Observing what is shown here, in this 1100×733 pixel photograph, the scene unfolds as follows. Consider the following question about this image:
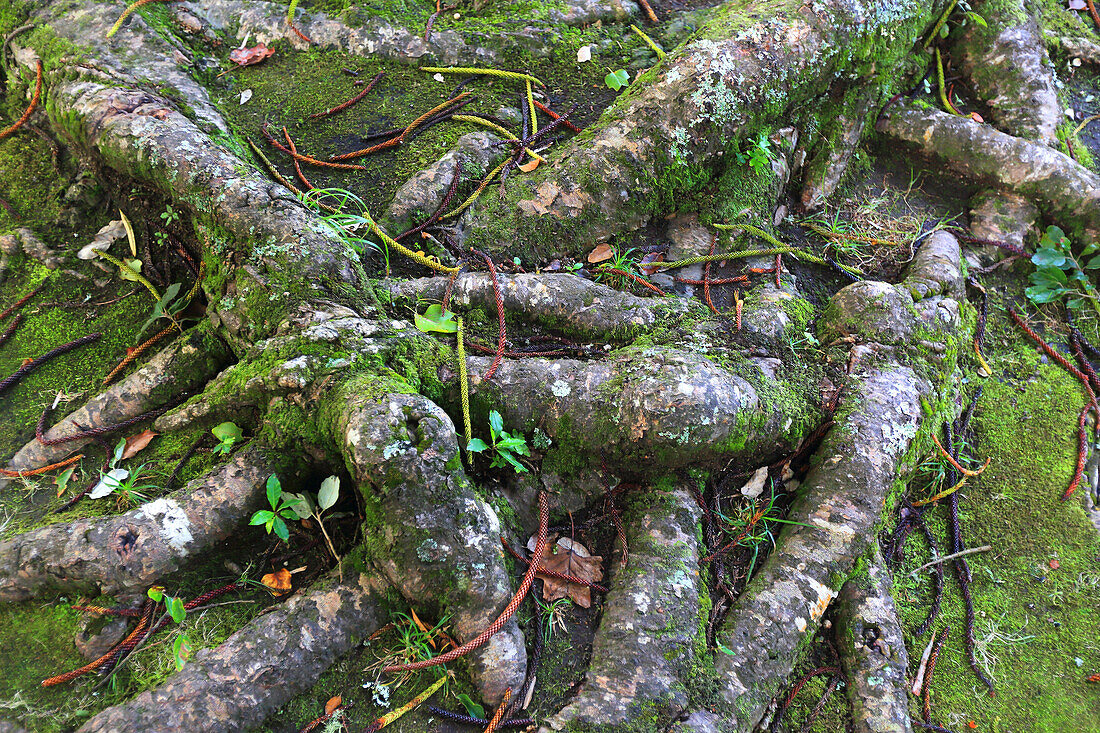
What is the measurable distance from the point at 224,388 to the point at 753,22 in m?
3.63

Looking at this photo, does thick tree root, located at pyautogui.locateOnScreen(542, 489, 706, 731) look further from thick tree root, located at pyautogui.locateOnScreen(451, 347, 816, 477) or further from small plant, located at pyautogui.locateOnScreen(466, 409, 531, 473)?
small plant, located at pyautogui.locateOnScreen(466, 409, 531, 473)

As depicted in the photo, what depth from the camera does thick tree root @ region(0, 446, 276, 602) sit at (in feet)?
7.47

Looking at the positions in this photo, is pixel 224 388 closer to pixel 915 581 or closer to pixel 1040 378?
pixel 915 581

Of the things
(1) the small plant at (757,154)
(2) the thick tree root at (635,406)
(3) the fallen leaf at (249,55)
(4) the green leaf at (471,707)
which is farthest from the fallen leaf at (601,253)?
(3) the fallen leaf at (249,55)

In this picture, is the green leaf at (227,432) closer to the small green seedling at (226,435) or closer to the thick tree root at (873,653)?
the small green seedling at (226,435)

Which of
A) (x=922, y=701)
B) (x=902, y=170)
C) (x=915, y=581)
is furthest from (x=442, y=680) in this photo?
(x=902, y=170)

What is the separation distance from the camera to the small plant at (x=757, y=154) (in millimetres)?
3780

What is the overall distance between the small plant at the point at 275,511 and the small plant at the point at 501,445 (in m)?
0.71

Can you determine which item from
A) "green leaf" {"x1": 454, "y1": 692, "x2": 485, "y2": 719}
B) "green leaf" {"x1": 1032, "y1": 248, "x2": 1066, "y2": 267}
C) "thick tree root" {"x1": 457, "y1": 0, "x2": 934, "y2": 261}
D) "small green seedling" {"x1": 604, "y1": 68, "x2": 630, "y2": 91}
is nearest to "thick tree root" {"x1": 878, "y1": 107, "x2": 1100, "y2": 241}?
"green leaf" {"x1": 1032, "y1": 248, "x2": 1066, "y2": 267}

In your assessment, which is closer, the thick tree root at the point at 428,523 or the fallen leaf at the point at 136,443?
the thick tree root at the point at 428,523

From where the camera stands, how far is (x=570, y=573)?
266 centimetres

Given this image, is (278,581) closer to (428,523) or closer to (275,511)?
(275,511)

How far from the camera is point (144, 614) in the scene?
2316 mm

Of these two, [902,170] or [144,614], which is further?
[902,170]
